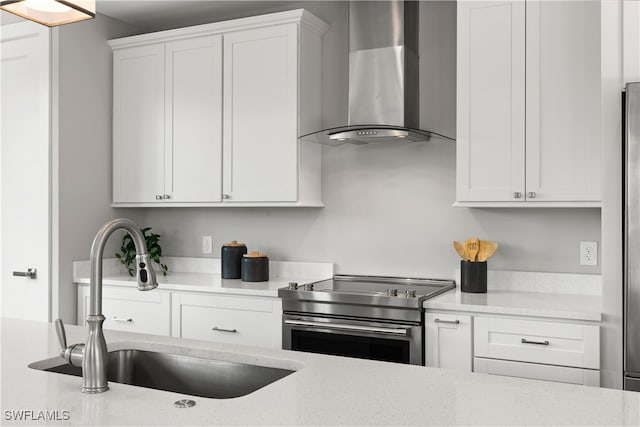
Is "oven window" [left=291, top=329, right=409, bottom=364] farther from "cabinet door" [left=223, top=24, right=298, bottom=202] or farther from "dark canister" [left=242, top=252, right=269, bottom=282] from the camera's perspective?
"cabinet door" [left=223, top=24, right=298, bottom=202]

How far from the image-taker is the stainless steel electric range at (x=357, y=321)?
294 cm

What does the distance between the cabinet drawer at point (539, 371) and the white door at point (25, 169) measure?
266 centimetres

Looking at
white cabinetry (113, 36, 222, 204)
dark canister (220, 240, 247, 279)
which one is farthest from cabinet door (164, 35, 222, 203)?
dark canister (220, 240, 247, 279)

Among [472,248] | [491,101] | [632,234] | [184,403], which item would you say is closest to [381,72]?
[491,101]

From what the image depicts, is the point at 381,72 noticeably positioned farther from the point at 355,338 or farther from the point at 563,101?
the point at 355,338

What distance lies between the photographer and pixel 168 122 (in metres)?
4.00

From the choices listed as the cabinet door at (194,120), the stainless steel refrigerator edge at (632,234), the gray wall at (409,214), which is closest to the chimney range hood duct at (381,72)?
the gray wall at (409,214)

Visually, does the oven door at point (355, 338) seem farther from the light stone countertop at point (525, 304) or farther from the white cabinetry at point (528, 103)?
the white cabinetry at point (528, 103)

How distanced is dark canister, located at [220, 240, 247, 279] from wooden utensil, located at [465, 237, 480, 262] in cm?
139

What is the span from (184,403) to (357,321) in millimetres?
1778

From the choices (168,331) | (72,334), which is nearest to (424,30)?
(168,331)

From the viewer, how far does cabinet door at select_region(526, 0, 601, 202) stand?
9.43 ft

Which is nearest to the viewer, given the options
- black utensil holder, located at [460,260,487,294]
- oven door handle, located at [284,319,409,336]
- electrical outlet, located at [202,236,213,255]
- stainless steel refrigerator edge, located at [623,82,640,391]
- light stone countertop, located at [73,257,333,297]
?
stainless steel refrigerator edge, located at [623,82,640,391]

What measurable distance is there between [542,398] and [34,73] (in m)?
3.66
